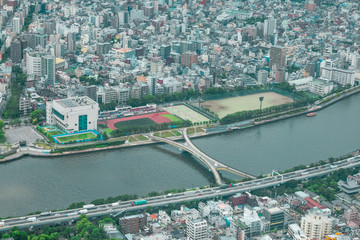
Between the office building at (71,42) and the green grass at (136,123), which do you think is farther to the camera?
the office building at (71,42)

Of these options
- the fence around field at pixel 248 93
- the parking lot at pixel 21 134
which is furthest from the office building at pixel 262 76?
the parking lot at pixel 21 134

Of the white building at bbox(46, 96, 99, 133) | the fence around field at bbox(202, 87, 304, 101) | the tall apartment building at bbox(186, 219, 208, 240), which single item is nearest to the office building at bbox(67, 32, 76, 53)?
the fence around field at bbox(202, 87, 304, 101)

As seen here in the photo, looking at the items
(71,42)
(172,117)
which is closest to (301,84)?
(172,117)

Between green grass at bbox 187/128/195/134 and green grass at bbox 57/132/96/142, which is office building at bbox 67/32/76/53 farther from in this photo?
green grass at bbox 187/128/195/134

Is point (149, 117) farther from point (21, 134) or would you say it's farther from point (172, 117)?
point (21, 134)

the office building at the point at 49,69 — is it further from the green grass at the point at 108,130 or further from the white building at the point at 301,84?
the white building at the point at 301,84

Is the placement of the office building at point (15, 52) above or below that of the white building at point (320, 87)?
above

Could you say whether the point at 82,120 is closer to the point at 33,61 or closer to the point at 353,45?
the point at 33,61
